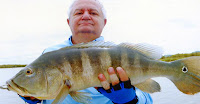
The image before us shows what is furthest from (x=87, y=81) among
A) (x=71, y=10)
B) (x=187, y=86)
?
(x=71, y=10)

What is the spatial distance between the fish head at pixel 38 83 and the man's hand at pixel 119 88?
1.82 ft

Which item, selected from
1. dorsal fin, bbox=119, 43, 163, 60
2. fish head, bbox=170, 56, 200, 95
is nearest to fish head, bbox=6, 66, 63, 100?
dorsal fin, bbox=119, 43, 163, 60

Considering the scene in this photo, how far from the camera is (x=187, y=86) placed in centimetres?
233

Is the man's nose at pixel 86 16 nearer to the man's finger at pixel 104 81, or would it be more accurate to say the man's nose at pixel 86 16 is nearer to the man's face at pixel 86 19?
the man's face at pixel 86 19

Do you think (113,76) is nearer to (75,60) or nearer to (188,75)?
(75,60)

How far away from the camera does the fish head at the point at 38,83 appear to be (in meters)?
2.12

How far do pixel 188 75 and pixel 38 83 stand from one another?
6.37ft

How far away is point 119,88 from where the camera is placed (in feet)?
8.09

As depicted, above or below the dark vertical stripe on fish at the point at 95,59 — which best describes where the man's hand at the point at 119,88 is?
below

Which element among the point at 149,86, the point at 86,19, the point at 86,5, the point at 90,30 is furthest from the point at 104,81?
the point at 86,5

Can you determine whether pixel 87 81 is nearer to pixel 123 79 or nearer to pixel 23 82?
pixel 123 79

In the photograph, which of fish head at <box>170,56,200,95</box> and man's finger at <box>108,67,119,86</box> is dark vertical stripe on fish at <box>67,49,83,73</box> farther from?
fish head at <box>170,56,200,95</box>

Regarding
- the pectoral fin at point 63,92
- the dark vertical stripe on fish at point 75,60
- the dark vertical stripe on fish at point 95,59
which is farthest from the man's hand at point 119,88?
the pectoral fin at point 63,92

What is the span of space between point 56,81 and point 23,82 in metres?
0.40
